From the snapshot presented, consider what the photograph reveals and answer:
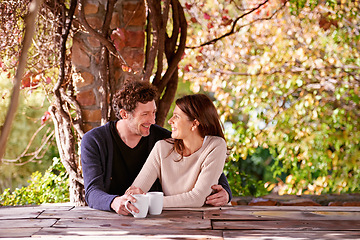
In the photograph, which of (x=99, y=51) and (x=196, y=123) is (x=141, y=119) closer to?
(x=196, y=123)

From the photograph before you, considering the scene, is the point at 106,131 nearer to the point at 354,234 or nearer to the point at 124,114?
the point at 124,114

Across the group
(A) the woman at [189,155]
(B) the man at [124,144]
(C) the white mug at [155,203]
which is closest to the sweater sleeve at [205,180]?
(A) the woman at [189,155]

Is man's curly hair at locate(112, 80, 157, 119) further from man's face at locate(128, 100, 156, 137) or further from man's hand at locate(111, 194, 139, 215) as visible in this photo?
man's hand at locate(111, 194, 139, 215)

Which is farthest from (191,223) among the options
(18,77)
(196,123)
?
(18,77)

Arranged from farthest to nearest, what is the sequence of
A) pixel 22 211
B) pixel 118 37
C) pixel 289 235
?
pixel 118 37, pixel 22 211, pixel 289 235

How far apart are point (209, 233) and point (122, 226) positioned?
30cm

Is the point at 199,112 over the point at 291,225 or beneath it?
over

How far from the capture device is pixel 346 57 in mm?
5250

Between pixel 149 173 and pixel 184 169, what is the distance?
0.16 m

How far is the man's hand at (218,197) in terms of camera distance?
208 centimetres

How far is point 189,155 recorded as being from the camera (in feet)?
7.23

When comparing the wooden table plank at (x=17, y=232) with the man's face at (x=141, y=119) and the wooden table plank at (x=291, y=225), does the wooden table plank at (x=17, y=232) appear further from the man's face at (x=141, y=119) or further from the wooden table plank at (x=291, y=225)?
the man's face at (x=141, y=119)

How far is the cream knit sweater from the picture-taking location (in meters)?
2.12

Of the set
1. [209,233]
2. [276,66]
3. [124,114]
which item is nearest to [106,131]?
[124,114]
